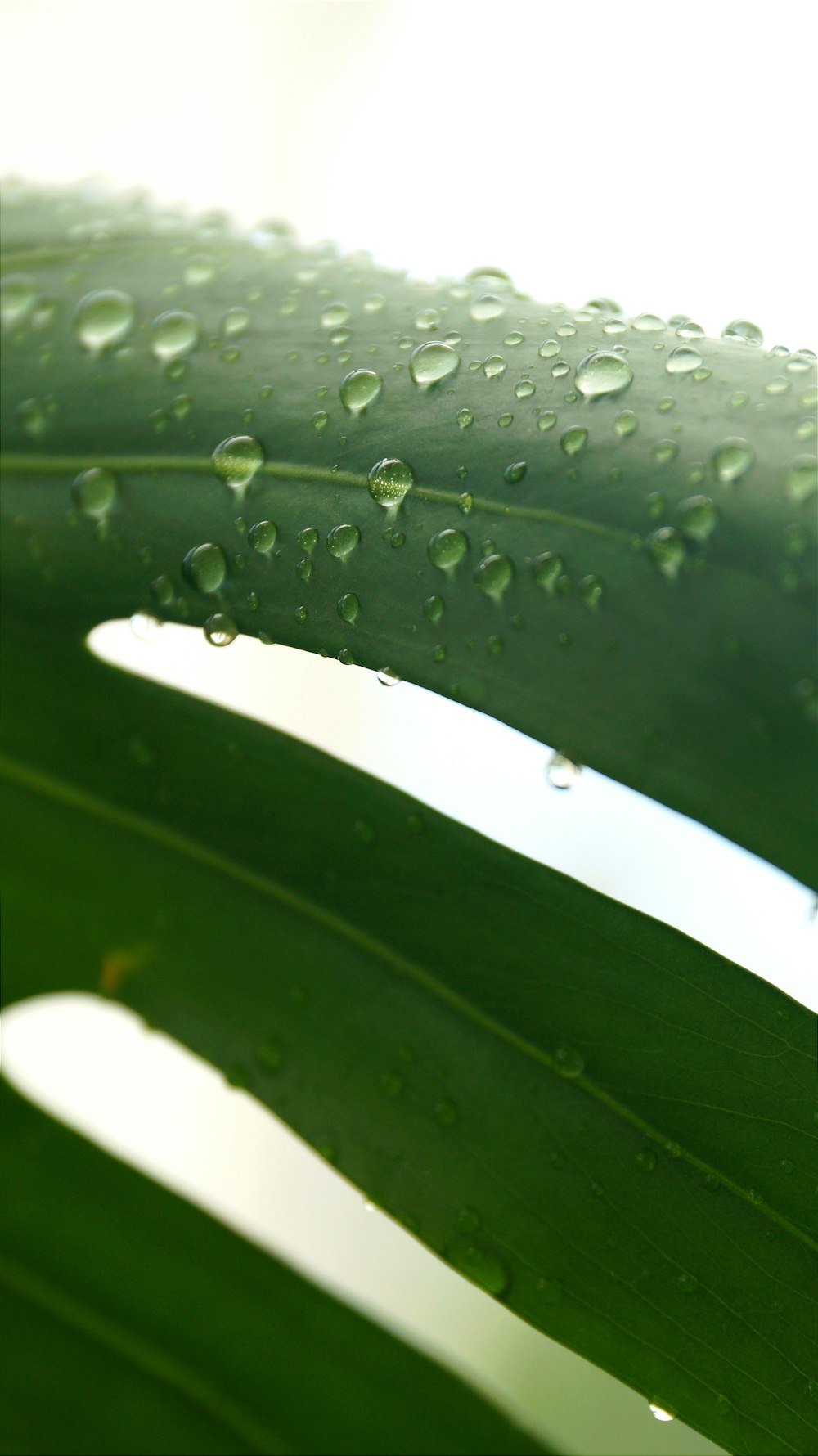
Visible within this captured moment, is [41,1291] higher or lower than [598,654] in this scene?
lower

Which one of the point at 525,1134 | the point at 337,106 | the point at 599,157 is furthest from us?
the point at 337,106

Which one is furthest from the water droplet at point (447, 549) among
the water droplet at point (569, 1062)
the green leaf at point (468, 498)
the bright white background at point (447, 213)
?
the bright white background at point (447, 213)

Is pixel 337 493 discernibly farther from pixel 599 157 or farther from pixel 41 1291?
pixel 599 157

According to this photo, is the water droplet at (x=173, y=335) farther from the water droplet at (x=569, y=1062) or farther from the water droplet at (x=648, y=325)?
the water droplet at (x=569, y=1062)

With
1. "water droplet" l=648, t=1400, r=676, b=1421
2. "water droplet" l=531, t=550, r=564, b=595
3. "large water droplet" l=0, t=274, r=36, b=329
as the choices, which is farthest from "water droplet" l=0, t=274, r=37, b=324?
"water droplet" l=648, t=1400, r=676, b=1421

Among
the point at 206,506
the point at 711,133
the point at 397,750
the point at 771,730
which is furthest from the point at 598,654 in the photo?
the point at 397,750

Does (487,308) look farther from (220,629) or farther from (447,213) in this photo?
(447,213)
